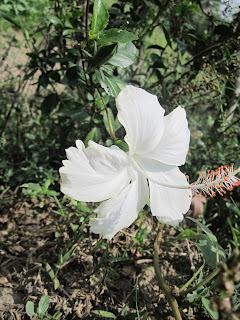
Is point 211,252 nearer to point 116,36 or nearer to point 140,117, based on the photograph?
point 140,117

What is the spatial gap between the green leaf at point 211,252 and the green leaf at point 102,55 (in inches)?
38.3

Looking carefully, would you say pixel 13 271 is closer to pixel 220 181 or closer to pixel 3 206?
pixel 3 206

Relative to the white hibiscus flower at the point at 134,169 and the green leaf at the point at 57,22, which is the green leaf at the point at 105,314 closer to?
the white hibiscus flower at the point at 134,169

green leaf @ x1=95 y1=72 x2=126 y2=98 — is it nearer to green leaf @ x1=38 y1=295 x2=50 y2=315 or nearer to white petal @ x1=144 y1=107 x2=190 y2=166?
white petal @ x1=144 y1=107 x2=190 y2=166

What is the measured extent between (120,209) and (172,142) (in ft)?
1.10

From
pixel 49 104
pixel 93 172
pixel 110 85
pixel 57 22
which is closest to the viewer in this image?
pixel 93 172

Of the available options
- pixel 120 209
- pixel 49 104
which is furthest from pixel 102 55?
pixel 49 104

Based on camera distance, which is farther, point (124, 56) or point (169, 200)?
point (124, 56)

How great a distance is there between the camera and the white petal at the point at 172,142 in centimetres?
113

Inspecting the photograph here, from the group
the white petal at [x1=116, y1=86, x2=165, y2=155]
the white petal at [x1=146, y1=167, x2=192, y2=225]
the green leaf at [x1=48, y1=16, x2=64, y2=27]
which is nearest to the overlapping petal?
the white petal at [x1=146, y1=167, x2=192, y2=225]

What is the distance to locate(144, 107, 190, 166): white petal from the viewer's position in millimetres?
1128

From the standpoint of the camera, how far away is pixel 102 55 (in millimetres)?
1051

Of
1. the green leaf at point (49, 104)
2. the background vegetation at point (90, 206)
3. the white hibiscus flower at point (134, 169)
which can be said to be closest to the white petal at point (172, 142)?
the white hibiscus flower at point (134, 169)

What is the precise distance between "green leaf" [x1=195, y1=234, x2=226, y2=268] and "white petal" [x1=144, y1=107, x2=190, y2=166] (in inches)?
20.7
